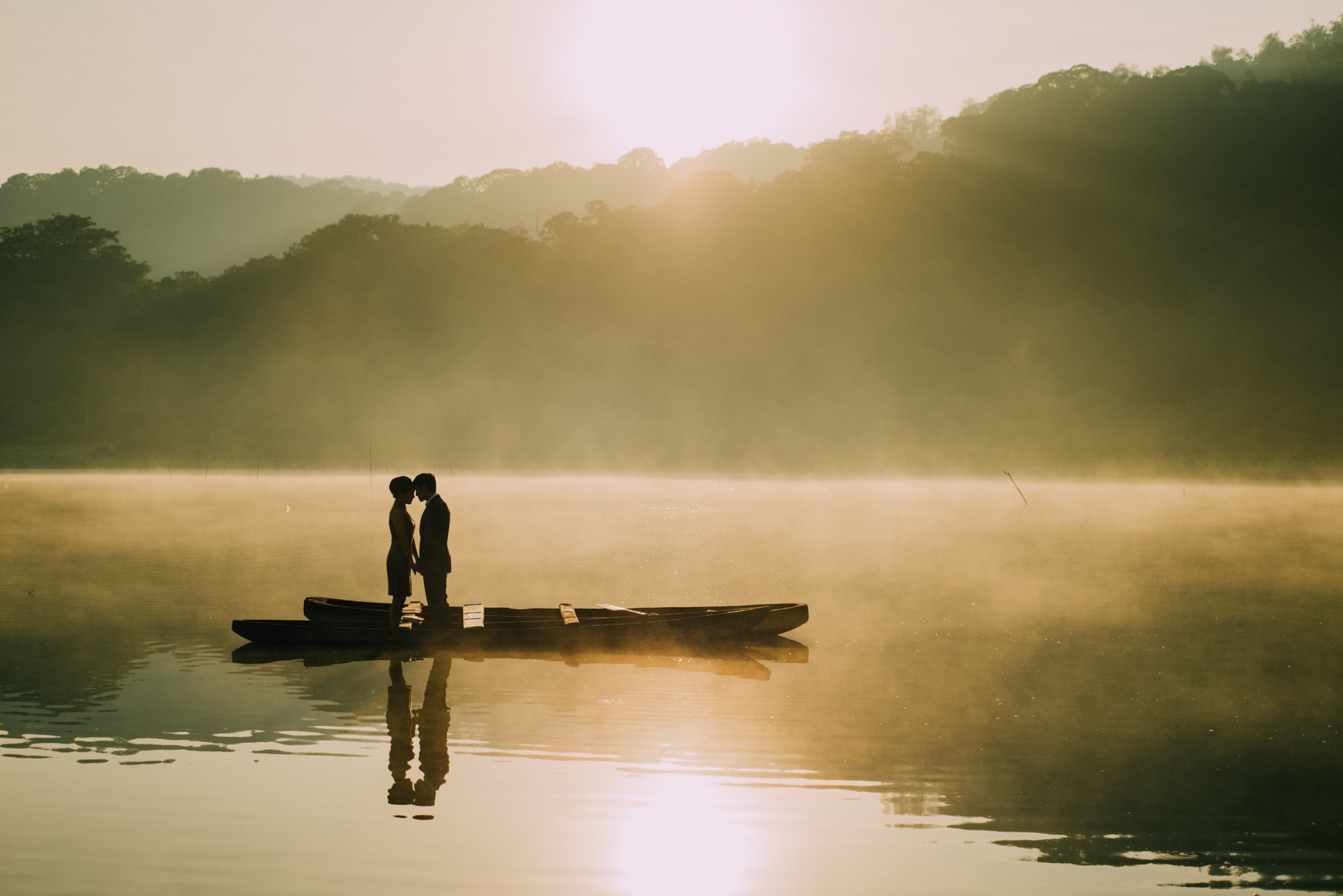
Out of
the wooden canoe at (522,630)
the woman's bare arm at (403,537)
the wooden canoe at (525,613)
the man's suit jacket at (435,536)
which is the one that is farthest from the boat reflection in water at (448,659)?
the woman's bare arm at (403,537)

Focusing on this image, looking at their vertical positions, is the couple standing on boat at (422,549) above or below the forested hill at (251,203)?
below

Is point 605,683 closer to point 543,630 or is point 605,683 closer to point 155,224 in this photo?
point 543,630

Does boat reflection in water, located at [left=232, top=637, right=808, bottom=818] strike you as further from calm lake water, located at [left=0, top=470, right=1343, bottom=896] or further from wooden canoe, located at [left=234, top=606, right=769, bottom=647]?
wooden canoe, located at [left=234, top=606, right=769, bottom=647]

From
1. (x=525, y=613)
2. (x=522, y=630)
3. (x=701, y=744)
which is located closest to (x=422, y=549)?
(x=522, y=630)

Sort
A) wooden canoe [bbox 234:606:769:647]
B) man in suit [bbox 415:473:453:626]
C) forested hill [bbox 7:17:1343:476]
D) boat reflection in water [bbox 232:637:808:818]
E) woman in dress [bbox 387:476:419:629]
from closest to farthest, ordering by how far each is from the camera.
Answer: boat reflection in water [bbox 232:637:808:818] → woman in dress [bbox 387:476:419:629] → man in suit [bbox 415:473:453:626] → wooden canoe [bbox 234:606:769:647] → forested hill [bbox 7:17:1343:476]

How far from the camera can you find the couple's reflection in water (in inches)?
395

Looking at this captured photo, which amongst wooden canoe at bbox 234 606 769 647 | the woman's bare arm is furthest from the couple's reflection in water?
the woman's bare arm

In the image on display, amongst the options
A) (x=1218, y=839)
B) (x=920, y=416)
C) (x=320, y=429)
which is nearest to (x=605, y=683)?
(x=1218, y=839)

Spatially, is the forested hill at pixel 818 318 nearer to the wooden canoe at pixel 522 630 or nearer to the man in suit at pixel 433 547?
the wooden canoe at pixel 522 630

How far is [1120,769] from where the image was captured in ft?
36.9

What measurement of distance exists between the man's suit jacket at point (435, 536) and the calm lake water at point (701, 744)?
1.69m

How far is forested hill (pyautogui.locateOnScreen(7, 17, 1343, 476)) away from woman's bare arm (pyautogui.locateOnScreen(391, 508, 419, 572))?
9004 centimetres

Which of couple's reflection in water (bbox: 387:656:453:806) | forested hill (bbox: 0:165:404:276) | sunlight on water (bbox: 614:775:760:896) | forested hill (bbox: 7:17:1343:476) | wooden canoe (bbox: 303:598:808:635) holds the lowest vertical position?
sunlight on water (bbox: 614:775:760:896)

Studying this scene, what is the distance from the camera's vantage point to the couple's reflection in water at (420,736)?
1003cm
